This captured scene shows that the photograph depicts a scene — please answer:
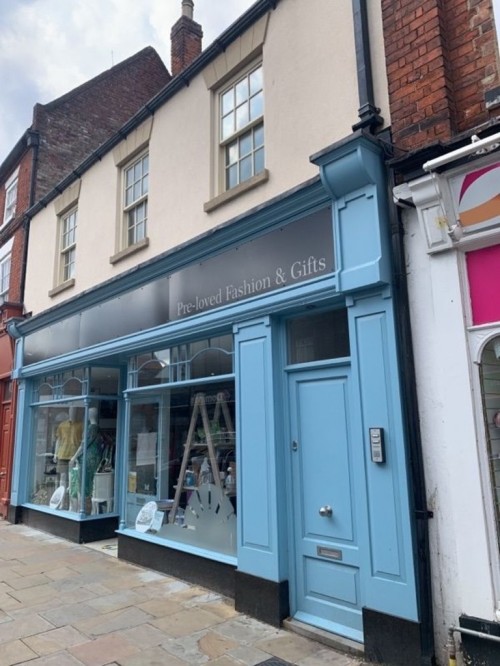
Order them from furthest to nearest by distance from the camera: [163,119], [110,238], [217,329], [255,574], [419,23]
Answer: [110,238] → [163,119] → [217,329] → [255,574] → [419,23]

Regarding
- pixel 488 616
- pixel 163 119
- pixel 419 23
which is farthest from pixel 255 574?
pixel 163 119

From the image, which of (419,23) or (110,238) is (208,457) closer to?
(110,238)

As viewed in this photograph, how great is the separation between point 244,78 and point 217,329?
3055 mm

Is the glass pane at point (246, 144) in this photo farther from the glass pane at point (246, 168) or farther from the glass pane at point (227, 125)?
the glass pane at point (227, 125)

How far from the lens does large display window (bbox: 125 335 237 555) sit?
5918mm

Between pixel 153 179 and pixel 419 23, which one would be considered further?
pixel 153 179

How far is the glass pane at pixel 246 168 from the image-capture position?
6145 millimetres

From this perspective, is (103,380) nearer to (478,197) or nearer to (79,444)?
(79,444)

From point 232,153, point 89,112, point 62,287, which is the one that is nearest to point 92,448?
point 62,287

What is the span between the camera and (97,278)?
28.6 feet

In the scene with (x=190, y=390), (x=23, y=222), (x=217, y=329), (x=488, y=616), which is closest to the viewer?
(x=488, y=616)

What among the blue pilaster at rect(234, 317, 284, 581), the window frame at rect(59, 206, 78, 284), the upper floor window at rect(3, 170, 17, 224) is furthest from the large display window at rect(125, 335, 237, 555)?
the upper floor window at rect(3, 170, 17, 224)

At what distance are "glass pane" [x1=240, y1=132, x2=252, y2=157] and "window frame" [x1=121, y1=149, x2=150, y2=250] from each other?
83.8 inches

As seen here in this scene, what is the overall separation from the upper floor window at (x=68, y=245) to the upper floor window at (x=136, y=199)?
6.45 ft
